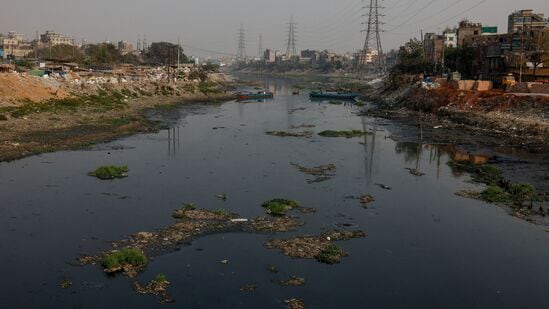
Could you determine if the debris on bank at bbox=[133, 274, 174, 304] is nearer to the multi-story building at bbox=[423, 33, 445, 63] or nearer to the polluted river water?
the polluted river water

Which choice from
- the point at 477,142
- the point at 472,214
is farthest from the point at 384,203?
the point at 477,142

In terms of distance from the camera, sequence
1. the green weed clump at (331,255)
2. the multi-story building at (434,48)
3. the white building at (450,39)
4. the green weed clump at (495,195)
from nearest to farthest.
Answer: the green weed clump at (331,255)
the green weed clump at (495,195)
the multi-story building at (434,48)
the white building at (450,39)

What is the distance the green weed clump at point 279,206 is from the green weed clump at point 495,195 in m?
8.55

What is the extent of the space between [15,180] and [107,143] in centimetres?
1113

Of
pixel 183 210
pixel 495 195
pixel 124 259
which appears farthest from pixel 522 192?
pixel 124 259

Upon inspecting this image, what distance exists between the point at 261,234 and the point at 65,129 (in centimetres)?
2566

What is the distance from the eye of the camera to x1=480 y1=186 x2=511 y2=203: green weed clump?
22.7 meters

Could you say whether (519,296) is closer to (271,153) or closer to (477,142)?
(271,153)

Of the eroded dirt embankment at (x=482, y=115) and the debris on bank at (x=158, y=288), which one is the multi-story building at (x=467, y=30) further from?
the debris on bank at (x=158, y=288)

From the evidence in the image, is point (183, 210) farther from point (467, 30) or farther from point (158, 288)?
point (467, 30)

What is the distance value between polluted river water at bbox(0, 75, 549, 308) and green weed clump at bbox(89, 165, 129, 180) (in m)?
0.56

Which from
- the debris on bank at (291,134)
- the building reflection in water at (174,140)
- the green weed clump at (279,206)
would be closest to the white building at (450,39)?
the debris on bank at (291,134)

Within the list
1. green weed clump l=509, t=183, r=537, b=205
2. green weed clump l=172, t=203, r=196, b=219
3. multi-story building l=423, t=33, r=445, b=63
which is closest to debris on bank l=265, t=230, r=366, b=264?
green weed clump l=172, t=203, r=196, b=219

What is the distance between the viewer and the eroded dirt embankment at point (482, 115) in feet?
128
